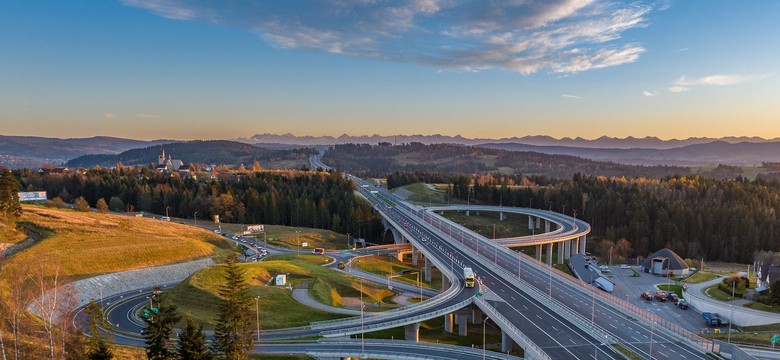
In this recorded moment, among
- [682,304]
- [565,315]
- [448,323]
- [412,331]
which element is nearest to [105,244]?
[412,331]

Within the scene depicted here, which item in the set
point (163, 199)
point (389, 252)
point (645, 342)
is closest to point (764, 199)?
point (389, 252)

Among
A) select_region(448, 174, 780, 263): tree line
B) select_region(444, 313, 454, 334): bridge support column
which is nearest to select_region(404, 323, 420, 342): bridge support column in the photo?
select_region(444, 313, 454, 334): bridge support column

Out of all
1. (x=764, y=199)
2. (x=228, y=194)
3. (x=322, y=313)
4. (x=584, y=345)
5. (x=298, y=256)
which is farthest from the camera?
(x=228, y=194)

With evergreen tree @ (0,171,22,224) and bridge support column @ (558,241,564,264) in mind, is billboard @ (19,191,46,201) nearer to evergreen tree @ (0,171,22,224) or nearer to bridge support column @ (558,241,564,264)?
evergreen tree @ (0,171,22,224)

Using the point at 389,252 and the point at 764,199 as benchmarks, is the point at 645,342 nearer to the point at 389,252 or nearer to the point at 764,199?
the point at 389,252

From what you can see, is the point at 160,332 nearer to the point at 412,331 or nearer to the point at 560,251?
the point at 412,331
